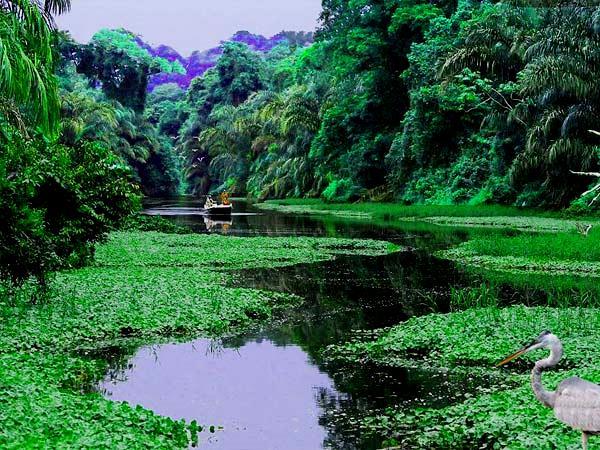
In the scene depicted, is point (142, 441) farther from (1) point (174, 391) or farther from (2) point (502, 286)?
(2) point (502, 286)

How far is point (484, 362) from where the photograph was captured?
41.9 ft

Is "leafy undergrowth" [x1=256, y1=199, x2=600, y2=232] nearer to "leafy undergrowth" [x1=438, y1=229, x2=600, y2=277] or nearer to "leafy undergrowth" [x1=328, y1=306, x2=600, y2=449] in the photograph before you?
"leafy undergrowth" [x1=438, y1=229, x2=600, y2=277]

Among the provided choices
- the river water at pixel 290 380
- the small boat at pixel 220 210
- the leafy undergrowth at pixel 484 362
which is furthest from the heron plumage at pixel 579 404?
the small boat at pixel 220 210

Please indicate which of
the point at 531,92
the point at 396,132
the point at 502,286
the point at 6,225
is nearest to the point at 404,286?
the point at 502,286

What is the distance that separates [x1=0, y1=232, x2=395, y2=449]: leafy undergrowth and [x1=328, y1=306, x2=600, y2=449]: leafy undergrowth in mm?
2688

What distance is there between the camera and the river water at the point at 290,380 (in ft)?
32.3

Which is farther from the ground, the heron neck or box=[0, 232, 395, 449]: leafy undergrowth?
the heron neck

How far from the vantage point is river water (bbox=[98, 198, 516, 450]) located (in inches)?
388

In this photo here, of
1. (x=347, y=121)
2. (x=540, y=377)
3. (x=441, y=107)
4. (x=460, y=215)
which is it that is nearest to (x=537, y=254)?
(x=540, y=377)

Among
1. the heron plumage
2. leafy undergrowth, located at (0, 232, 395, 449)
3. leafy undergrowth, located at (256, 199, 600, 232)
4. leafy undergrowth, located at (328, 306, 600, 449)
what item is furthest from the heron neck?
leafy undergrowth, located at (256, 199, 600, 232)

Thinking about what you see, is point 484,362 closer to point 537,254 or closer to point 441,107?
point 537,254

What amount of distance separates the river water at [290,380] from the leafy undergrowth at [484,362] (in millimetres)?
516

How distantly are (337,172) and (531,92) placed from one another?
2555 cm

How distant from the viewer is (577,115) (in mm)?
38375
